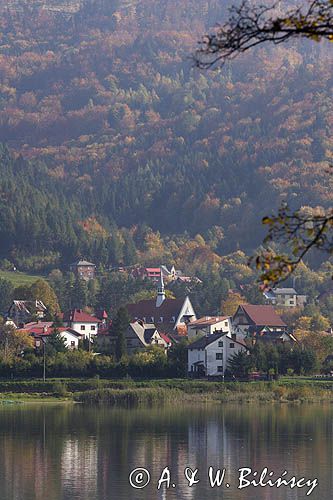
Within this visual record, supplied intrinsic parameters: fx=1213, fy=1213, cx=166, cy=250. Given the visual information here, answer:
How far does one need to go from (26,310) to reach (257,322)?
2154 centimetres

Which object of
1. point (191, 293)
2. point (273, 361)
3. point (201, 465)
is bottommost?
point (201, 465)

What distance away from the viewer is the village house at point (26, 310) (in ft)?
360

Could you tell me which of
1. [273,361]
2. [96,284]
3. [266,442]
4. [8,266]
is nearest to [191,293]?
[96,284]

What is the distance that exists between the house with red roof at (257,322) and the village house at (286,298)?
3222 cm

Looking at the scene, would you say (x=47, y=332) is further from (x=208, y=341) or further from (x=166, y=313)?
(x=166, y=313)

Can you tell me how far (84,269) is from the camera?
159375 mm

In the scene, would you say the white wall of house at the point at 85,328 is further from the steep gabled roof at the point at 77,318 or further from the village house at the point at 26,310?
the village house at the point at 26,310

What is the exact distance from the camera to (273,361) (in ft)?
265

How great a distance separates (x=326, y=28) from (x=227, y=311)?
111 m

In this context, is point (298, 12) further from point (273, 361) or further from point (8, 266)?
point (8, 266)

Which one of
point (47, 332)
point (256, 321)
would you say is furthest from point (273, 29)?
point (256, 321)

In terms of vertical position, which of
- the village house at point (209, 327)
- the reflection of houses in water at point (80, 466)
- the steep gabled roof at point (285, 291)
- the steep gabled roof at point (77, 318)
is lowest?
the reflection of houses in water at point (80, 466)

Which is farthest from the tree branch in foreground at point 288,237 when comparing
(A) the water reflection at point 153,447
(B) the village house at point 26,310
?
(B) the village house at point 26,310

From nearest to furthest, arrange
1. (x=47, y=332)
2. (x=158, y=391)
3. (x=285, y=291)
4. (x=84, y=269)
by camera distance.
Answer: (x=158, y=391) < (x=47, y=332) < (x=285, y=291) < (x=84, y=269)
